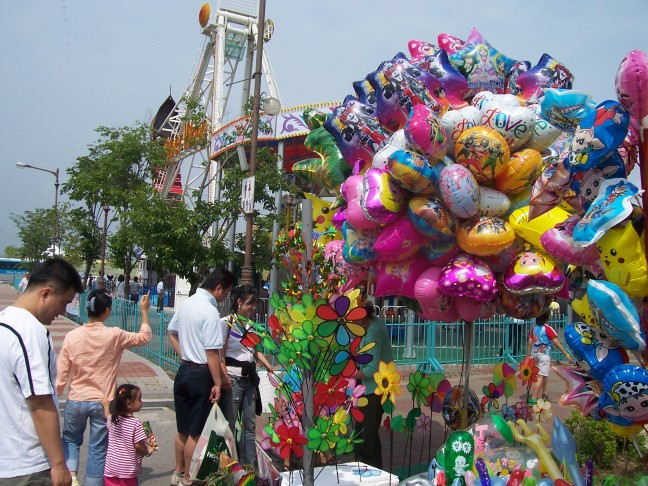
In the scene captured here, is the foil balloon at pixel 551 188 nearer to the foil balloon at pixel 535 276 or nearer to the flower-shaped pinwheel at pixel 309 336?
the foil balloon at pixel 535 276

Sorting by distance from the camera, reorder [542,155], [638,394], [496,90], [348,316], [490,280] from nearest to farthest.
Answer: [638,394], [348,316], [490,280], [542,155], [496,90]

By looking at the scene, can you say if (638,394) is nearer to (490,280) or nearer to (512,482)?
(512,482)

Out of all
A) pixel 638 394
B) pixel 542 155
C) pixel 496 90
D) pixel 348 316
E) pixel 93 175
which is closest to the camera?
pixel 638 394

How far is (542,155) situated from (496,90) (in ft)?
2.21

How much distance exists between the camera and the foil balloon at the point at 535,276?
377 cm

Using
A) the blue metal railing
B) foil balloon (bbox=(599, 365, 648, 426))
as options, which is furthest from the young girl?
the blue metal railing

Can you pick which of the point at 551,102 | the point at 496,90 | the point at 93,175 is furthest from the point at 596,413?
the point at 93,175

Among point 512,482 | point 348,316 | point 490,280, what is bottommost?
point 512,482

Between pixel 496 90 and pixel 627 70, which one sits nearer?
pixel 627 70

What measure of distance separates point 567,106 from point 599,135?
45cm

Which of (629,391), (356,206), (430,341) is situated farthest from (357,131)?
(430,341)

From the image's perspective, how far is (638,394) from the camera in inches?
109

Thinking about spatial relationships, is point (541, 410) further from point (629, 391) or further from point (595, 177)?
point (595, 177)

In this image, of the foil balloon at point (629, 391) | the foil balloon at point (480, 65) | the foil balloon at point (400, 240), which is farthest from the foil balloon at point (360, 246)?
the foil balloon at point (629, 391)
